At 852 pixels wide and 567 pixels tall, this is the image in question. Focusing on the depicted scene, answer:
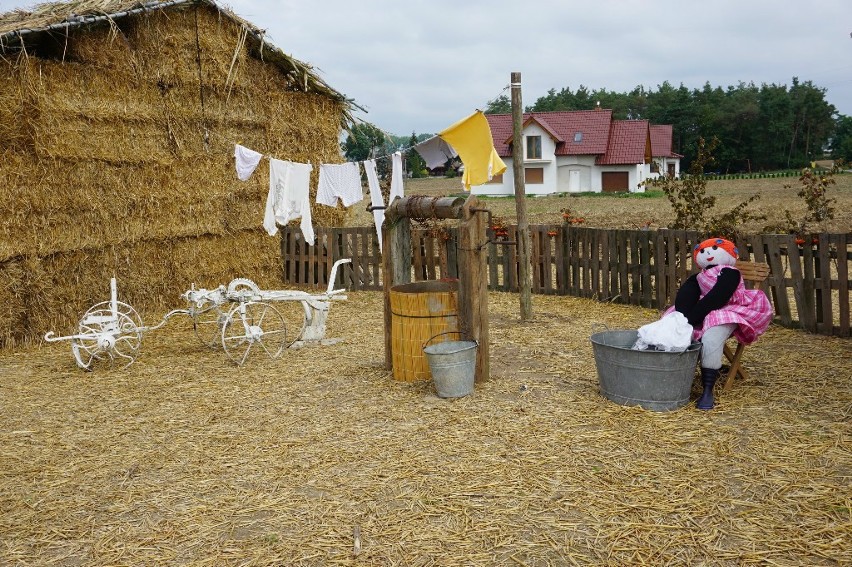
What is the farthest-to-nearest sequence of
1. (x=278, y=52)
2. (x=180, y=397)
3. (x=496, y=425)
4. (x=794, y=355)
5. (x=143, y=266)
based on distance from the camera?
(x=278, y=52) → (x=143, y=266) → (x=794, y=355) → (x=180, y=397) → (x=496, y=425)

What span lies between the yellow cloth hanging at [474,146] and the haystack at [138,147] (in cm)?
483

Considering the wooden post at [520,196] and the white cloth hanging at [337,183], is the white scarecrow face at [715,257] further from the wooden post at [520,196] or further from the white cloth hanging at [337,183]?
the white cloth hanging at [337,183]

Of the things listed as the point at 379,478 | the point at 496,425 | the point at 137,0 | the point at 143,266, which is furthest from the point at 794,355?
the point at 137,0

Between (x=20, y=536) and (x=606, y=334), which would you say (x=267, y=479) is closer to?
(x=20, y=536)

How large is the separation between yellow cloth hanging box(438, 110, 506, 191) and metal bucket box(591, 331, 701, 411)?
383cm

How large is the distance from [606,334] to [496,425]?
146 cm

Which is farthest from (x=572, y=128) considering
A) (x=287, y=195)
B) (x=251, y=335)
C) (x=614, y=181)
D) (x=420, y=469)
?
(x=420, y=469)

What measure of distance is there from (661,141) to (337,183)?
4887 centimetres

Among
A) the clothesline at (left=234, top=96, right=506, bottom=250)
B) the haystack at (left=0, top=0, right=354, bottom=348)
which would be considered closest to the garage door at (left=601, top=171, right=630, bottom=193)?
the haystack at (left=0, top=0, right=354, bottom=348)

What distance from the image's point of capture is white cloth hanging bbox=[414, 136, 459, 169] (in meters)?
11.0

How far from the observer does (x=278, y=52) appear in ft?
42.0

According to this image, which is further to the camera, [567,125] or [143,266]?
[567,125]

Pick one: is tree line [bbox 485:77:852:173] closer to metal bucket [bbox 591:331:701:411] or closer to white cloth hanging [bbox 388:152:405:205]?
white cloth hanging [bbox 388:152:405:205]

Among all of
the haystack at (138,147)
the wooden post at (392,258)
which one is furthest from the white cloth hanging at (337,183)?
the wooden post at (392,258)
